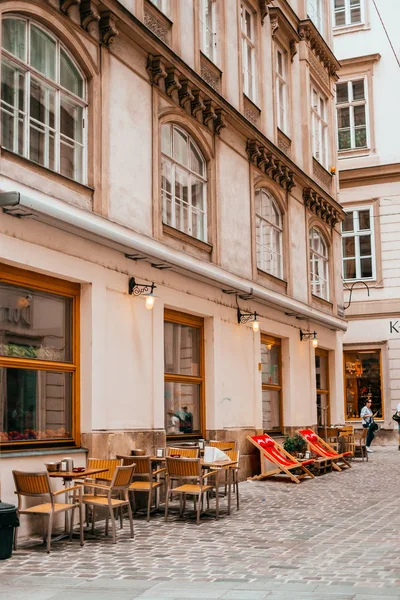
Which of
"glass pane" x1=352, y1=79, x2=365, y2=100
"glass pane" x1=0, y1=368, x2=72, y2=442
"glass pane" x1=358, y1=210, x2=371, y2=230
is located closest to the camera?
"glass pane" x1=0, y1=368, x2=72, y2=442

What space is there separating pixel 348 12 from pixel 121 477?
91.5ft

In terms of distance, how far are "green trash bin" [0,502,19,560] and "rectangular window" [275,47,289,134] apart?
15.3 m

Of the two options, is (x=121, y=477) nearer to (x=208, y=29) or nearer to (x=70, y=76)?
(x=70, y=76)

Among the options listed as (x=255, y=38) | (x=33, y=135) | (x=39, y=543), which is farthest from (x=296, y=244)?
(x=39, y=543)

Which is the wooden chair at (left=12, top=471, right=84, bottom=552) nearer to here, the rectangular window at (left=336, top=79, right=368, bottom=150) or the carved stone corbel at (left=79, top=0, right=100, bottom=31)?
the carved stone corbel at (left=79, top=0, right=100, bottom=31)

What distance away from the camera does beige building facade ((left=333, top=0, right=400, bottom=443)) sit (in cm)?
3128

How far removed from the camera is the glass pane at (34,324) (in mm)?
11203

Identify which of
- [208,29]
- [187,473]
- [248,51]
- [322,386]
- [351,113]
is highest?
[351,113]

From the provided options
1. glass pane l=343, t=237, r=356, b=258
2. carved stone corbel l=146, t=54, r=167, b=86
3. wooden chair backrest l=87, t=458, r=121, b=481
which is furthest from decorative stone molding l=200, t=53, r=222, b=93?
glass pane l=343, t=237, r=356, b=258

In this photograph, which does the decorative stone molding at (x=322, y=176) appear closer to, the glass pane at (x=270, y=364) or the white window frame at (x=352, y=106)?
the glass pane at (x=270, y=364)

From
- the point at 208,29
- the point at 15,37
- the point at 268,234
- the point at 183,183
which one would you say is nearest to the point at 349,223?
the point at 268,234

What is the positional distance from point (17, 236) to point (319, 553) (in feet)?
17.9

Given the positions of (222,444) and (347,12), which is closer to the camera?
(222,444)

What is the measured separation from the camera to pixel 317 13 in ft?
88.0
